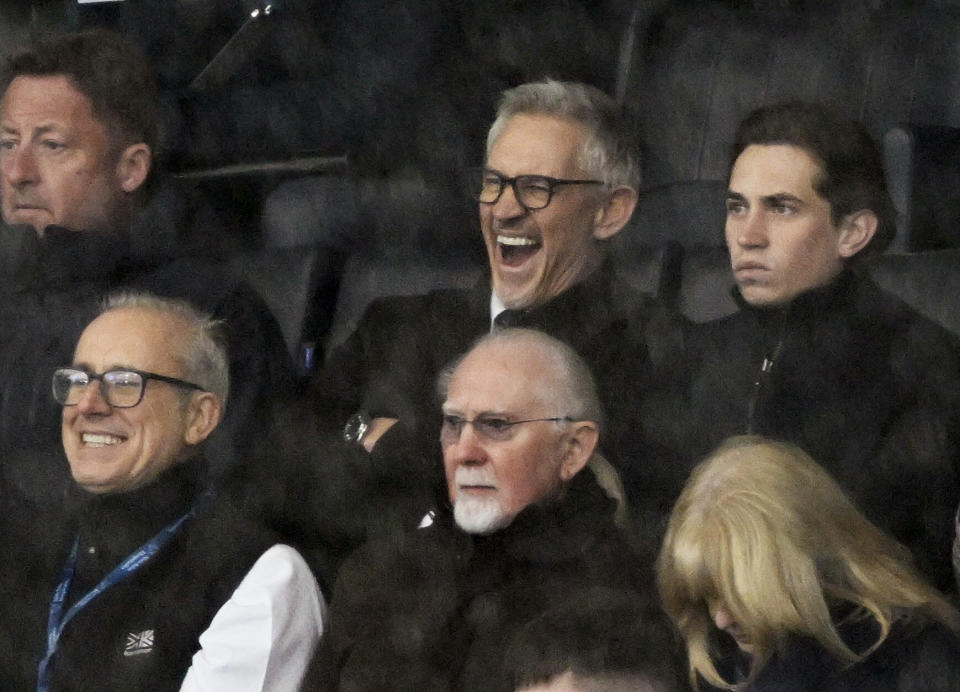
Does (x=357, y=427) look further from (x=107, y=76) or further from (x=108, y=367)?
(x=107, y=76)

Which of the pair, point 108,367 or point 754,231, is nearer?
point 754,231

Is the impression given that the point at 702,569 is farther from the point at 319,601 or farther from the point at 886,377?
the point at 319,601

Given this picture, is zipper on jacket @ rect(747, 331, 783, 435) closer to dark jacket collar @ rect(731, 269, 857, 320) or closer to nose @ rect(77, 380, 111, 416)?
dark jacket collar @ rect(731, 269, 857, 320)

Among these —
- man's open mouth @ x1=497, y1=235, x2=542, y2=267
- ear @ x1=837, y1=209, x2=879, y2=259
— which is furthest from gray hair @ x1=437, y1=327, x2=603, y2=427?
ear @ x1=837, y1=209, x2=879, y2=259

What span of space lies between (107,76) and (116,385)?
55 cm

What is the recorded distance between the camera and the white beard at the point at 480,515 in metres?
2.16

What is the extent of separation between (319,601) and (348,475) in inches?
7.7

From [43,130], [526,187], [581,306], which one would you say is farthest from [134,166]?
[581,306]

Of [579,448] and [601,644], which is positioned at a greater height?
[579,448]

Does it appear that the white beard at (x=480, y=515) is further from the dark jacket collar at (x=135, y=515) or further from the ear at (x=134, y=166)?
the ear at (x=134, y=166)

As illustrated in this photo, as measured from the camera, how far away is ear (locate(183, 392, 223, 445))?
2.46 metres

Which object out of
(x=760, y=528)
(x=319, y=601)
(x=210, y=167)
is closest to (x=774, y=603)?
(x=760, y=528)

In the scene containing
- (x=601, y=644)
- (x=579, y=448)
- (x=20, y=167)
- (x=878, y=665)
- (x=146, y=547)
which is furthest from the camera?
(x=20, y=167)

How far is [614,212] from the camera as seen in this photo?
2354 millimetres
